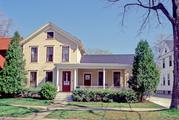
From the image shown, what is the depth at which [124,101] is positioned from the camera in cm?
2528

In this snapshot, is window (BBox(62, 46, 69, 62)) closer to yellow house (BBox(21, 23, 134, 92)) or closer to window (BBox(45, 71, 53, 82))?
yellow house (BBox(21, 23, 134, 92))

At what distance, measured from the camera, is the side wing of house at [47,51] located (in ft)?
112

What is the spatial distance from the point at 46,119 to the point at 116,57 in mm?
23590

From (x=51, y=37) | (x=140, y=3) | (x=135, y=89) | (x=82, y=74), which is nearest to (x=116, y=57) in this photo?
(x=82, y=74)

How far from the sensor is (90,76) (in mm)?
35000

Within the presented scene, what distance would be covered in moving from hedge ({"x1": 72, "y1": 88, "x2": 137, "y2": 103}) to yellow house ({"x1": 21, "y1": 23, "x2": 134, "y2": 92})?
24.4 ft

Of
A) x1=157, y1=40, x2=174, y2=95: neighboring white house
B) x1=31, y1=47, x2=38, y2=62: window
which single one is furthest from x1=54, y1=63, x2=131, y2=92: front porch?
x1=157, y1=40, x2=174, y2=95: neighboring white house

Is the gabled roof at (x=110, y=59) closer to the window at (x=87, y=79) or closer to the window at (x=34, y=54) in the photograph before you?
the window at (x=87, y=79)

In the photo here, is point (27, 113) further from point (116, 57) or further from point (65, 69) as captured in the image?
point (116, 57)

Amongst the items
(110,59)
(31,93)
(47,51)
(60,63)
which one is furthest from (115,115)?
(110,59)

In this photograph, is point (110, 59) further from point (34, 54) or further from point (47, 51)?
point (34, 54)

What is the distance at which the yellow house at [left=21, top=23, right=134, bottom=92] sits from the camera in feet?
111

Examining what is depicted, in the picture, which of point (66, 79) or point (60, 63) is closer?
point (60, 63)

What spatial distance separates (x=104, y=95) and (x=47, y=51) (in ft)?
37.0
